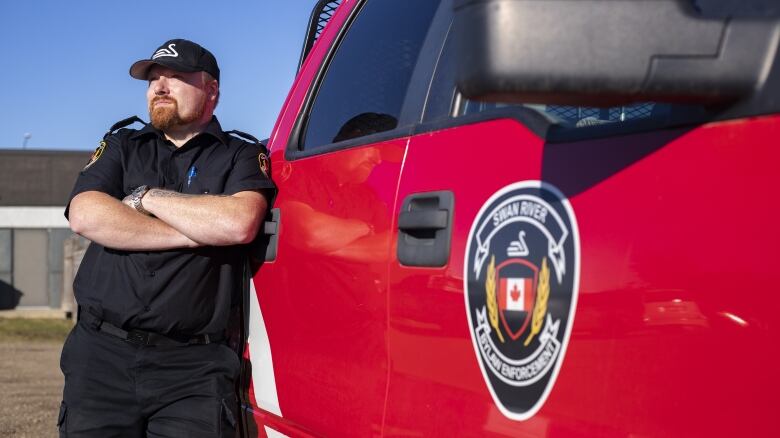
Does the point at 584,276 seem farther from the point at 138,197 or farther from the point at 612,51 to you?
the point at 138,197

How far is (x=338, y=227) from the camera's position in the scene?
7.24ft

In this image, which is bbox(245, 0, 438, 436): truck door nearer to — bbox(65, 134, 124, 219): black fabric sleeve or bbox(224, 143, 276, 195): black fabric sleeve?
bbox(224, 143, 276, 195): black fabric sleeve

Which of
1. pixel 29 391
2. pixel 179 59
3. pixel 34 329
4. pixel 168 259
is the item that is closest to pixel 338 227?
pixel 168 259

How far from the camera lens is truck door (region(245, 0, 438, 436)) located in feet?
6.66

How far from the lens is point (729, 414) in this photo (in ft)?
3.87

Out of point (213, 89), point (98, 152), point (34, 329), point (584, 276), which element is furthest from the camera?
point (34, 329)

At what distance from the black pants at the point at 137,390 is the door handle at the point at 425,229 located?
1.29 m

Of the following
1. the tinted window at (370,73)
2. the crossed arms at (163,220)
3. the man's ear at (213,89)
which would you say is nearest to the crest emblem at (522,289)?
the tinted window at (370,73)

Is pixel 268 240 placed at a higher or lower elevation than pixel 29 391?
higher

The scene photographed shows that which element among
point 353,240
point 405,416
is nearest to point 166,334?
point 353,240

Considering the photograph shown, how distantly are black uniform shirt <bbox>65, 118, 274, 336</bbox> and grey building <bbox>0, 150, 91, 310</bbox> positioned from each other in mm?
25081

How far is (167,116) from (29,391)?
655cm

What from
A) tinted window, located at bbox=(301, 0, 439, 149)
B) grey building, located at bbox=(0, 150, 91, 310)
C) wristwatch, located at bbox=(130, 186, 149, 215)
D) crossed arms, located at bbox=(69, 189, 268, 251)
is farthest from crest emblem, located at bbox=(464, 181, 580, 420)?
grey building, located at bbox=(0, 150, 91, 310)

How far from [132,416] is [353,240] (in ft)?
4.44
